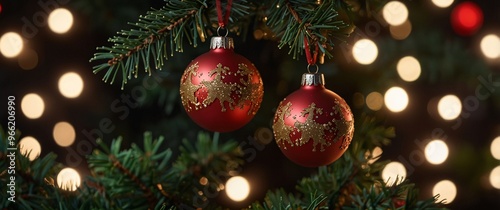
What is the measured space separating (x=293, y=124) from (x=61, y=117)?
74 centimetres

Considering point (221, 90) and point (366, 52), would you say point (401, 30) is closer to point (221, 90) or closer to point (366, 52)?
point (366, 52)

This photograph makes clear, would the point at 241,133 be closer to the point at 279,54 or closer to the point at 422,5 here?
the point at 279,54

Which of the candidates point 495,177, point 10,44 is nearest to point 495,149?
point 495,177

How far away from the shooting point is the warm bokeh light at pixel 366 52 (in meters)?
1.07

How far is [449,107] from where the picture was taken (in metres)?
1.25

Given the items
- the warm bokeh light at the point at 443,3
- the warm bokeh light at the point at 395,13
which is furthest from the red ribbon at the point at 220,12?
the warm bokeh light at the point at 443,3

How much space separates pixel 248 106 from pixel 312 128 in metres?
0.07

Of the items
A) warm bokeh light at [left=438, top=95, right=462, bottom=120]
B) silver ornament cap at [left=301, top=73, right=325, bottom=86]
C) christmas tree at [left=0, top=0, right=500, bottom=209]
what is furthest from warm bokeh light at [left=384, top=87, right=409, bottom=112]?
silver ornament cap at [left=301, top=73, right=325, bottom=86]

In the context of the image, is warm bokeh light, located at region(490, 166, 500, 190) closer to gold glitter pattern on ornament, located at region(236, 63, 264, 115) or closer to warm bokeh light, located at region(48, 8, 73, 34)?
gold glitter pattern on ornament, located at region(236, 63, 264, 115)

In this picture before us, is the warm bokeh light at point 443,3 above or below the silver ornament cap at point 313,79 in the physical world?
above

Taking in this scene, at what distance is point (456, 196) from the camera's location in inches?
50.5

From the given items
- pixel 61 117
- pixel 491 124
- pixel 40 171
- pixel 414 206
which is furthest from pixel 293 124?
pixel 491 124

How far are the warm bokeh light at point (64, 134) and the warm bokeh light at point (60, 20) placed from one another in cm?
19

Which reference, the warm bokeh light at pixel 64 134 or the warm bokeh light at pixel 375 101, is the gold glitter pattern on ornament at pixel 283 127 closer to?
the warm bokeh light at pixel 375 101
